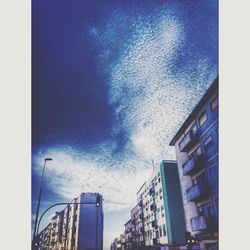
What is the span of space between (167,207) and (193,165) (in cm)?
1385

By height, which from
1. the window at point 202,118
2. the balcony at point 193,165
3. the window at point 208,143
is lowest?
the balcony at point 193,165

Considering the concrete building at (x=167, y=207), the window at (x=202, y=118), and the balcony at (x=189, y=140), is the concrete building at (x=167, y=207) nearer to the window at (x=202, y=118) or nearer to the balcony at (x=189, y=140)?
the balcony at (x=189, y=140)

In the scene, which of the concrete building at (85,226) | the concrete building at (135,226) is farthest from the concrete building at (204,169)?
the concrete building at (135,226)

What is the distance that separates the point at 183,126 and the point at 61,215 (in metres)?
46.5

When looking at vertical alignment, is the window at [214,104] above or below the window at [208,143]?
above

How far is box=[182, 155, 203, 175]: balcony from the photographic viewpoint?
1552cm

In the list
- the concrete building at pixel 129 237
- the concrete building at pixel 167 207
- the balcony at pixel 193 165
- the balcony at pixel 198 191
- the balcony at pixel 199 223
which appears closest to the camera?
the balcony at pixel 199 223

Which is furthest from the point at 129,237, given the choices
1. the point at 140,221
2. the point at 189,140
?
the point at 189,140

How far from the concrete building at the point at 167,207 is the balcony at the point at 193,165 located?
12.3 meters

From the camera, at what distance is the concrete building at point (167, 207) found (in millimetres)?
26516

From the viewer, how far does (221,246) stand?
3.74 m

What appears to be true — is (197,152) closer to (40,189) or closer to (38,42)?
(40,189)

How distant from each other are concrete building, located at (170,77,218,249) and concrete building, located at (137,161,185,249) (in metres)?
10.3

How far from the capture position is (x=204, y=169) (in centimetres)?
1514
